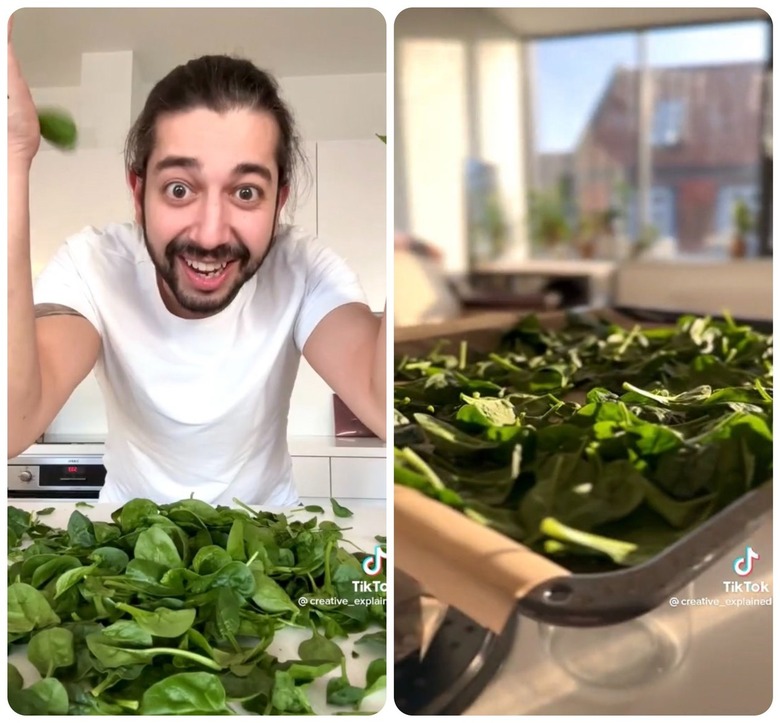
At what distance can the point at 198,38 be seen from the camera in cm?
94

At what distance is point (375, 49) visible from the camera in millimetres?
930

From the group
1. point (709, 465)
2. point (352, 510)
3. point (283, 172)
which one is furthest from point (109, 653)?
point (709, 465)

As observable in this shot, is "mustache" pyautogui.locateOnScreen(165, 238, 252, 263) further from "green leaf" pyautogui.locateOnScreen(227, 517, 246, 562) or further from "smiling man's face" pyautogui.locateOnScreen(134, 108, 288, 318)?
"green leaf" pyautogui.locateOnScreen(227, 517, 246, 562)

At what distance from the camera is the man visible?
36.9 inches

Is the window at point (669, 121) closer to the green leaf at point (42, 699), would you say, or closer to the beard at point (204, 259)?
the beard at point (204, 259)

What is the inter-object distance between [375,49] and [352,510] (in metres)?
0.52

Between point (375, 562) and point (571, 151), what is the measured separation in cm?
53

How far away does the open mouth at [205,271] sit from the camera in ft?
3.12

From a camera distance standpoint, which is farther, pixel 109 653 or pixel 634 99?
pixel 634 99

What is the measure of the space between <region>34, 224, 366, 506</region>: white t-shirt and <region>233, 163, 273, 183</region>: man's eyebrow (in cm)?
7

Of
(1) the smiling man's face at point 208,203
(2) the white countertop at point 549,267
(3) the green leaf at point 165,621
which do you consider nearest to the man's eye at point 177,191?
(1) the smiling man's face at point 208,203

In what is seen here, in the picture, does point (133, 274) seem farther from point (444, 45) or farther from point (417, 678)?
point (417, 678)

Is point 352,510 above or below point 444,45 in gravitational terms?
below

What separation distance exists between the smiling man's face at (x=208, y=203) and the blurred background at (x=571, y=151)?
16cm
